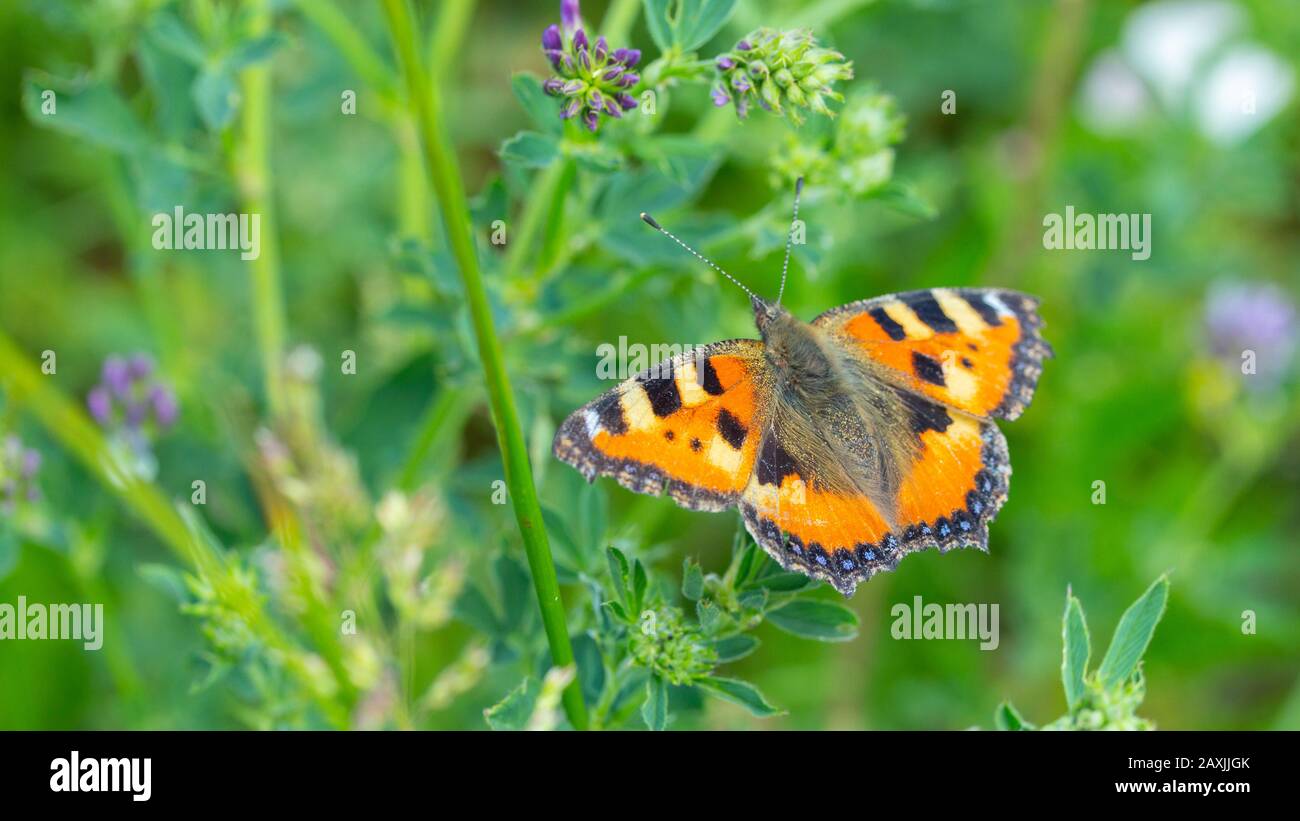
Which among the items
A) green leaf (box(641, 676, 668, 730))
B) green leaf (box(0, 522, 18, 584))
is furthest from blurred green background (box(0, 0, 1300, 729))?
green leaf (box(641, 676, 668, 730))

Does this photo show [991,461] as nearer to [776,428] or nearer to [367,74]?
[776,428]

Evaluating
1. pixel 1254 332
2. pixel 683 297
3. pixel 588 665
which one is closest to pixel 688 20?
pixel 683 297

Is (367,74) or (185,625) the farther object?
(185,625)

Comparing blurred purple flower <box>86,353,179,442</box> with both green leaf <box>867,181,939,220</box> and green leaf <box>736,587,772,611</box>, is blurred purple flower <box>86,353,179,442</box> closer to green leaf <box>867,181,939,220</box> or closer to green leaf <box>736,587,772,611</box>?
green leaf <box>736,587,772,611</box>

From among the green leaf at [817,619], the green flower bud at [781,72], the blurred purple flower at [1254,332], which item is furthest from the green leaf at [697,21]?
the blurred purple flower at [1254,332]
